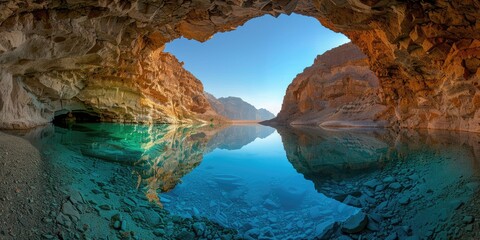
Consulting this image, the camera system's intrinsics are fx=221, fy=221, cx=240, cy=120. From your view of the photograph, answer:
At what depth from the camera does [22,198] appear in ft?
8.70

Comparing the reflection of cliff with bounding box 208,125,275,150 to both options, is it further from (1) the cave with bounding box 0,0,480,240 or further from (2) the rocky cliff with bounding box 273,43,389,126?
(2) the rocky cliff with bounding box 273,43,389,126

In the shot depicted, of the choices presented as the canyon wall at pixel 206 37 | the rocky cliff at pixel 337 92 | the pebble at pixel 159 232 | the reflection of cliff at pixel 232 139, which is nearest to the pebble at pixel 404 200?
the pebble at pixel 159 232

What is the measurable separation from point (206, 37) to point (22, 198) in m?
10.2

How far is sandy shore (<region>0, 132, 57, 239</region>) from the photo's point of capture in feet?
A: 7.13

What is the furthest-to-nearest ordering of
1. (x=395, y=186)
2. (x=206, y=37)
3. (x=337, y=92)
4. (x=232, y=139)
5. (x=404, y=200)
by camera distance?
1. (x=337, y=92)
2. (x=232, y=139)
3. (x=206, y=37)
4. (x=395, y=186)
5. (x=404, y=200)

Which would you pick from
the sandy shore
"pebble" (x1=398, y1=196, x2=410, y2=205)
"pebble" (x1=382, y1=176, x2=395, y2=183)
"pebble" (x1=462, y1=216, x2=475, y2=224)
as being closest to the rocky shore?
the sandy shore

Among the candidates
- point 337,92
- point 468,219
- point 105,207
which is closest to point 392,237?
point 468,219

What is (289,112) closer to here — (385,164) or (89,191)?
(385,164)

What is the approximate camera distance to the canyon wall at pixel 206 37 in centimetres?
608

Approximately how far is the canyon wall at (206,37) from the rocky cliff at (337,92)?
868cm

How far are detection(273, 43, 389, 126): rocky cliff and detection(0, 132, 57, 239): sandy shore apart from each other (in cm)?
2419

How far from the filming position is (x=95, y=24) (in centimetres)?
777

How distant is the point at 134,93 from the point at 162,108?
4.50 meters

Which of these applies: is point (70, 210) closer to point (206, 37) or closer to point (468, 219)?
point (468, 219)
